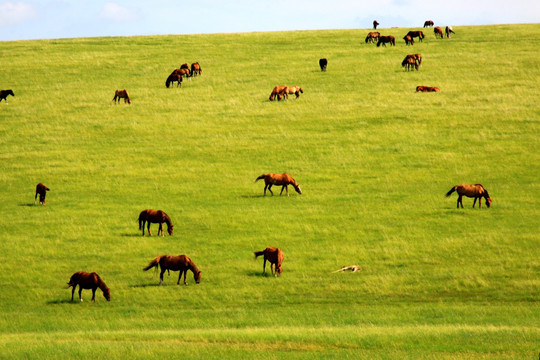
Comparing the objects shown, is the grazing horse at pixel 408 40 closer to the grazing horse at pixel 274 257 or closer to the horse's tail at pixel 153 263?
the grazing horse at pixel 274 257

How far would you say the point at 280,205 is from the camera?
104 ft

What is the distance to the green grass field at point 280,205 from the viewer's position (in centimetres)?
1847

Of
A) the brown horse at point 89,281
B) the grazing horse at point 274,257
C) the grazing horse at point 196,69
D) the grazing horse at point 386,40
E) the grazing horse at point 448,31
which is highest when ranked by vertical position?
the grazing horse at point 448,31

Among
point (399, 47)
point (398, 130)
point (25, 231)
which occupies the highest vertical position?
point (399, 47)

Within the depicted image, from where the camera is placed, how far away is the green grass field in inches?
727

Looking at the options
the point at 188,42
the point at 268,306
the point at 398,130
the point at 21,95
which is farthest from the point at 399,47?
the point at 268,306

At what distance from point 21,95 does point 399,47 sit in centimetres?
3366

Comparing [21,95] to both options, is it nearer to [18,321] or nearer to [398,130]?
[398,130]

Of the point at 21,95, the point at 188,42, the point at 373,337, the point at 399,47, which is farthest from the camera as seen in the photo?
the point at 188,42

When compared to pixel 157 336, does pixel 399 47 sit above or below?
above

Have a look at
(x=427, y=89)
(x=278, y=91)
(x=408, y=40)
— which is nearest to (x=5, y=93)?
(x=278, y=91)

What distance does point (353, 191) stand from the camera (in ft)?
111

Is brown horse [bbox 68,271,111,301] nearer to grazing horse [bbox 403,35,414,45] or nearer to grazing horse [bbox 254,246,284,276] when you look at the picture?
grazing horse [bbox 254,246,284,276]

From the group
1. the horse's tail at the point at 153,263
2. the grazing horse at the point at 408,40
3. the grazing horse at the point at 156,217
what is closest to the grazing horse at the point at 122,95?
the grazing horse at the point at 156,217
